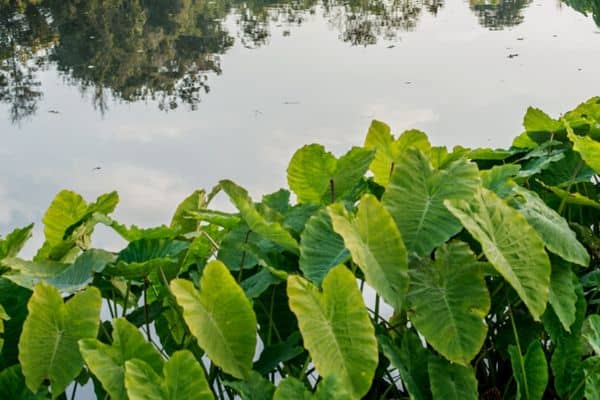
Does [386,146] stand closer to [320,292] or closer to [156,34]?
[320,292]

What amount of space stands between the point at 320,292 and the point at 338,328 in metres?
0.05

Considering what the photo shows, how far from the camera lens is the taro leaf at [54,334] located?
3.13 ft

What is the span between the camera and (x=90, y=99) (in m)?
5.18

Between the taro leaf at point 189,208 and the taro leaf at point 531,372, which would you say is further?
the taro leaf at point 189,208

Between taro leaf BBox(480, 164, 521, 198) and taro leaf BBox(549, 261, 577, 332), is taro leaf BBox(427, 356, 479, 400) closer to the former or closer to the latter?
taro leaf BBox(549, 261, 577, 332)

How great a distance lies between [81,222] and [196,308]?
0.30 metres

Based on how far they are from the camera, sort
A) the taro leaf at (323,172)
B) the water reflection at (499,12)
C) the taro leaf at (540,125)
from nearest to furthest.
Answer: the taro leaf at (323,172), the taro leaf at (540,125), the water reflection at (499,12)

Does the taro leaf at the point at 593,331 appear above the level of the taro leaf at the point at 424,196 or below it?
below

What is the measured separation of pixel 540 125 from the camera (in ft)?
5.62

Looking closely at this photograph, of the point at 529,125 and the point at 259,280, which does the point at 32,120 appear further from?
the point at 259,280

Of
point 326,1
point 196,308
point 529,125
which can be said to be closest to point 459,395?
point 196,308

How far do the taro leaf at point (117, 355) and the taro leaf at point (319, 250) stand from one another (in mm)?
230

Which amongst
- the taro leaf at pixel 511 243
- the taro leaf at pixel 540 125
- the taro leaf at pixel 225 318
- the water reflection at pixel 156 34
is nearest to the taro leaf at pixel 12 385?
the taro leaf at pixel 225 318

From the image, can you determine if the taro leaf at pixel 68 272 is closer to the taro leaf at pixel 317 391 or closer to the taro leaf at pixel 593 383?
the taro leaf at pixel 317 391
